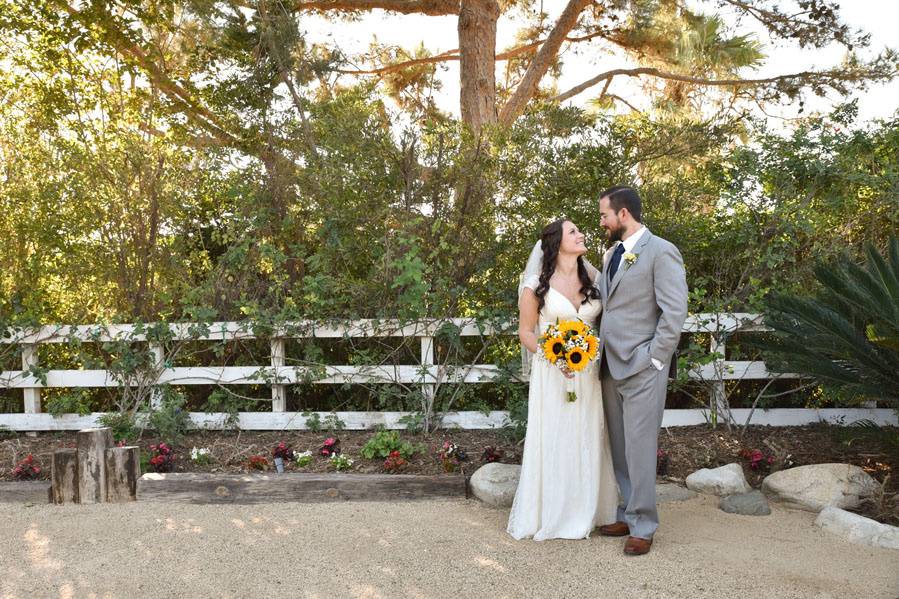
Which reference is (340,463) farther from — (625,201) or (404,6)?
(404,6)

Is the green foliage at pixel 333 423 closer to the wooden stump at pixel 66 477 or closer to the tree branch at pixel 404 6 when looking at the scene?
the wooden stump at pixel 66 477

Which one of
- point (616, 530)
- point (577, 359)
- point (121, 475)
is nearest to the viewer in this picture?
point (577, 359)

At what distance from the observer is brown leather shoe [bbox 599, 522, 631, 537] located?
4.30 m

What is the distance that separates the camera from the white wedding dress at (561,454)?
14.1ft

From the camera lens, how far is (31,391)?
6473 millimetres

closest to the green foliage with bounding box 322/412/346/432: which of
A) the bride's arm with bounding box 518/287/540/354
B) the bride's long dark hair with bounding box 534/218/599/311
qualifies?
the bride's arm with bounding box 518/287/540/354

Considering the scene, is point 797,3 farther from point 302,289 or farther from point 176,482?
point 176,482

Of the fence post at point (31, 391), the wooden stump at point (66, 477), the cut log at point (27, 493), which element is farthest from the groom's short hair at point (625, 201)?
the fence post at point (31, 391)

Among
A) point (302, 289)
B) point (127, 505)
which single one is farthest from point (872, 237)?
point (127, 505)

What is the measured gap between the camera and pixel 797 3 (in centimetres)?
1000

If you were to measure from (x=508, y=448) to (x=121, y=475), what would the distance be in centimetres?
272

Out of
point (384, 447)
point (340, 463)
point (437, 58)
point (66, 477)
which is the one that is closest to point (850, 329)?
point (384, 447)

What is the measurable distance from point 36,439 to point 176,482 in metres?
2.13

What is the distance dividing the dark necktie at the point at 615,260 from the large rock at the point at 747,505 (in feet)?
5.63
